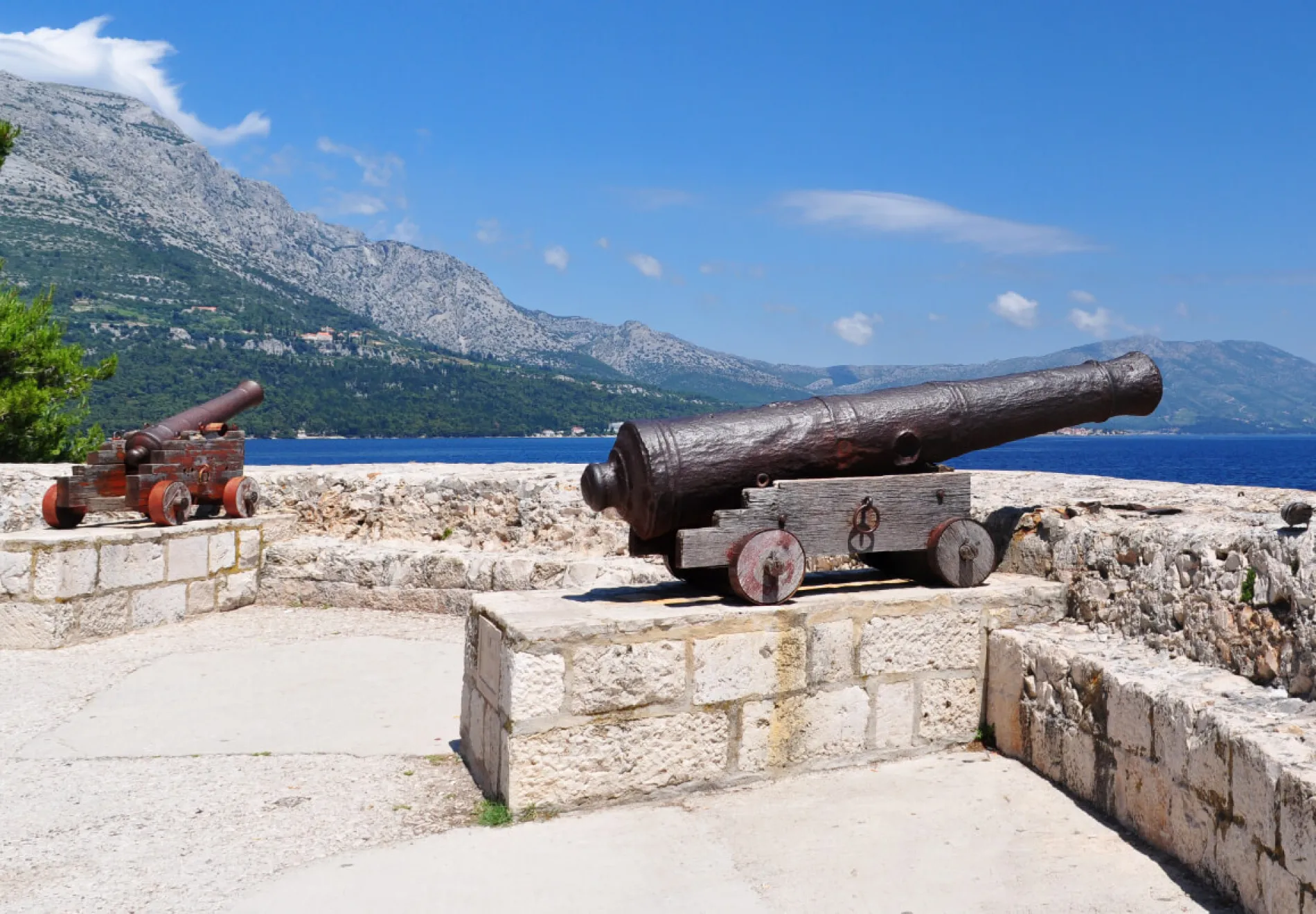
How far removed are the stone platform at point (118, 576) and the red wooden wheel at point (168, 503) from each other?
0.11 meters

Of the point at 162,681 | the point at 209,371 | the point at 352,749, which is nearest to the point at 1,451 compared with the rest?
the point at 162,681

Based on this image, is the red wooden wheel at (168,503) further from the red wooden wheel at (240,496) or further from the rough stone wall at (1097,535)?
the rough stone wall at (1097,535)

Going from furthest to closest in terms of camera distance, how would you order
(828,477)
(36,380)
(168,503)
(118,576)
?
(36,380), (168,503), (118,576), (828,477)

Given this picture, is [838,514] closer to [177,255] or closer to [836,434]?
[836,434]

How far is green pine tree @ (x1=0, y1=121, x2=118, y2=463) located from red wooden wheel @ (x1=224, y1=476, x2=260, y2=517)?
5.09 m

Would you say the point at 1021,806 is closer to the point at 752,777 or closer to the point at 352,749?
the point at 752,777

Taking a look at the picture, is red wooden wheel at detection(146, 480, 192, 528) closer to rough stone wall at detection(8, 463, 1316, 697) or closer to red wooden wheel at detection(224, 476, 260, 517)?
red wooden wheel at detection(224, 476, 260, 517)

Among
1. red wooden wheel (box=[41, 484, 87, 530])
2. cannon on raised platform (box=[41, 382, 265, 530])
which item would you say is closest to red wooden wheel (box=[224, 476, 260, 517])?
cannon on raised platform (box=[41, 382, 265, 530])

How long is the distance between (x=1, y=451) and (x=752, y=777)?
11757mm

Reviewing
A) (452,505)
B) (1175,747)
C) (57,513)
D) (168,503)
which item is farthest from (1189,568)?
(57,513)

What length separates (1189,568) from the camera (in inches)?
143

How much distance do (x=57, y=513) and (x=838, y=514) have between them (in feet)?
21.0

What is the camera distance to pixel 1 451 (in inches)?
480

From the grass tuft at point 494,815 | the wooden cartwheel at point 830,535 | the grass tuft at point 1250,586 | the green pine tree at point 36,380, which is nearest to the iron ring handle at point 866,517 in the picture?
the wooden cartwheel at point 830,535
